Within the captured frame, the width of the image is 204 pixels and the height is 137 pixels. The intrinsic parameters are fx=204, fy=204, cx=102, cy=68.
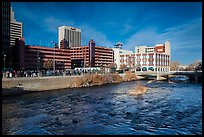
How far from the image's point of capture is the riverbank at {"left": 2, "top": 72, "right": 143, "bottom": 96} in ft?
123

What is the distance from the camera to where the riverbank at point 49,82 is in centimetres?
3756

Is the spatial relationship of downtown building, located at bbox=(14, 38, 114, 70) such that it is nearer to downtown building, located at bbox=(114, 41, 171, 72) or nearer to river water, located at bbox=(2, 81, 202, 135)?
downtown building, located at bbox=(114, 41, 171, 72)

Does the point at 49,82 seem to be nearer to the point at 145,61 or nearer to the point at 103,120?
the point at 103,120

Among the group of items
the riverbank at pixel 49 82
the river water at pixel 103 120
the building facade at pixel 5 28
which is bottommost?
the river water at pixel 103 120

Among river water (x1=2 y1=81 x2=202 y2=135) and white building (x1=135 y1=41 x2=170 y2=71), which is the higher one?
white building (x1=135 y1=41 x2=170 y2=71)

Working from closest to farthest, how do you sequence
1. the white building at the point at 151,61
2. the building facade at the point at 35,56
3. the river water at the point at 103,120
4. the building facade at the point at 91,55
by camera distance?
the river water at the point at 103,120, the building facade at the point at 35,56, the building facade at the point at 91,55, the white building at the point at 151,61

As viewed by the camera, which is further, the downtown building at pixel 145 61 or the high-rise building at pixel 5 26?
the downtown building at pixel 145 61

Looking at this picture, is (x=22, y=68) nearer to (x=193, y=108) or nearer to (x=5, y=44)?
(x=5, y=44)

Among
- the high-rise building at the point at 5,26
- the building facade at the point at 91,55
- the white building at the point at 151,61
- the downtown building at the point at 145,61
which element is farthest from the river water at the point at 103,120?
the white building at the point at 151,61

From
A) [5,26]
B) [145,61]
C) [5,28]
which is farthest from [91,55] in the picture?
[5,26]

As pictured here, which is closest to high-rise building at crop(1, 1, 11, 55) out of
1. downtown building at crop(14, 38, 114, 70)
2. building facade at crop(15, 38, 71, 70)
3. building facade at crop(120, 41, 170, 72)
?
downtown building at crop(14, 38, 114, 70)

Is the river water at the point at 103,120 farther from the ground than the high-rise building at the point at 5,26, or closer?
closer

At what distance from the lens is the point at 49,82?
46656 mm

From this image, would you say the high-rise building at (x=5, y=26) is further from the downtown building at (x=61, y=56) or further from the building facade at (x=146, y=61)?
the building facade at (x=146, y=61)
